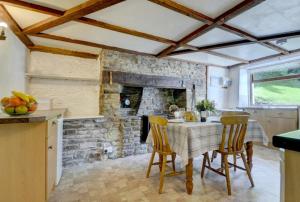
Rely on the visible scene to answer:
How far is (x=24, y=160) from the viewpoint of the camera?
147 cm

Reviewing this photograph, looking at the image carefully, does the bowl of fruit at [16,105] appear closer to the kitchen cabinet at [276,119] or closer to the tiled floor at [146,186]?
the tiled floor at [146,186]

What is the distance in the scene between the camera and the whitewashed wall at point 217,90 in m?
5.36

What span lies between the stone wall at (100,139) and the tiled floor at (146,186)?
30cm

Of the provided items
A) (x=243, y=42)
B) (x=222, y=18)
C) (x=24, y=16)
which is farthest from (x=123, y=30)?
(x=243, y=42)

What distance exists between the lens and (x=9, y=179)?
4.75 feet

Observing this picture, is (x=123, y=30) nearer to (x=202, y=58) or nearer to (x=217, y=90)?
(x=202, y=58)

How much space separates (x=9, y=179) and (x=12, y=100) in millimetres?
655

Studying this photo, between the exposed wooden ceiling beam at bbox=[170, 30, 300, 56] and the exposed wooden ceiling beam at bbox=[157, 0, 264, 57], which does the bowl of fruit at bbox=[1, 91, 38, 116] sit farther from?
the exposed wooden ceiling beam at bbox=[170, 30, 300, 56]

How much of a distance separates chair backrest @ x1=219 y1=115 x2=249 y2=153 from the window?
10.7 feet

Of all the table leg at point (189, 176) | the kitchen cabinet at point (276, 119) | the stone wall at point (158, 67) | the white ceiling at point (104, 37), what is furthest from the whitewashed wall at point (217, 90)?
the table leg at point (189, 176)

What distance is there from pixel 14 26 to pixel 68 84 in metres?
1.42

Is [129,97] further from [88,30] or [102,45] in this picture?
[88,30]

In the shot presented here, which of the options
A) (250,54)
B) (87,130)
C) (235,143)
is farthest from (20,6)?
(250,54)

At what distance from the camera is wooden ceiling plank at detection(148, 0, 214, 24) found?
2.12m
